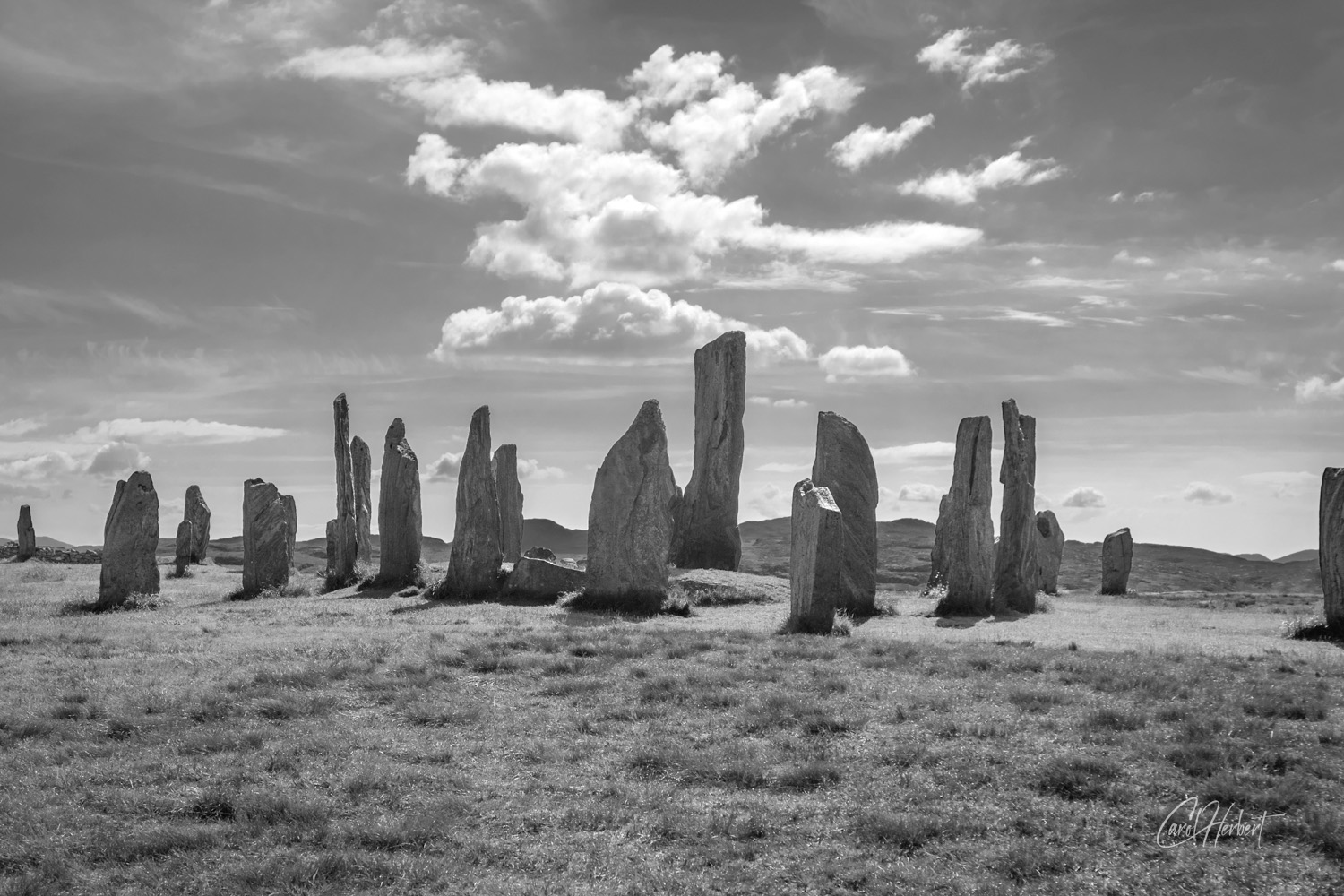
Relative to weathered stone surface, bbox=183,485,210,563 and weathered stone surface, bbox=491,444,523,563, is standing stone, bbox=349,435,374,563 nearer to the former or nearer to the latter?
weathered stone surface, bbox=491,444,523,563

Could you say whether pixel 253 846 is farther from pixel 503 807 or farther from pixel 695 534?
pixel 695 534

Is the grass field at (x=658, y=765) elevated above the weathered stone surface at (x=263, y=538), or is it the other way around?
the weathered stone surface at (x=263, y=538)

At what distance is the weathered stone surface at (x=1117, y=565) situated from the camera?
35.1 meters

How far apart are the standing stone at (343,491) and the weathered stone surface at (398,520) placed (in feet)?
6.03

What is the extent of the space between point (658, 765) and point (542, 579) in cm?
1409

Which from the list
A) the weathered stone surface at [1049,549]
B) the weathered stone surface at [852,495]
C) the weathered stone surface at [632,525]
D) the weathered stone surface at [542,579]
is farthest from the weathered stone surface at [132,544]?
the weathered stone surface at [1049,549]

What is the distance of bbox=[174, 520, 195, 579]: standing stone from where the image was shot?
33.3 meters

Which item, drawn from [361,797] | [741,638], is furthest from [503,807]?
[741,638]

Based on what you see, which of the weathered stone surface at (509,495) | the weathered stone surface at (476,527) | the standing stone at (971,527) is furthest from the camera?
the weathered stone surface at (509,495)

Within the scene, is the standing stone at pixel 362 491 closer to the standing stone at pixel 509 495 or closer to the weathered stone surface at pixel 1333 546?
the standing stone at pixel 509 495

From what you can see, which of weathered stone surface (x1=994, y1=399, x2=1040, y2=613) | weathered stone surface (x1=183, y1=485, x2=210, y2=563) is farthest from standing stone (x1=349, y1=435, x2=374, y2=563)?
weathered stone surface (x1=994, y1=399, x2=1040, y2=613)

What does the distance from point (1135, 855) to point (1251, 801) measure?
1515mm

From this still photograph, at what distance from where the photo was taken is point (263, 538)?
2556cm

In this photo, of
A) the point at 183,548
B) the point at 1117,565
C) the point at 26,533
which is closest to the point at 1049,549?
the point at 1117,565
